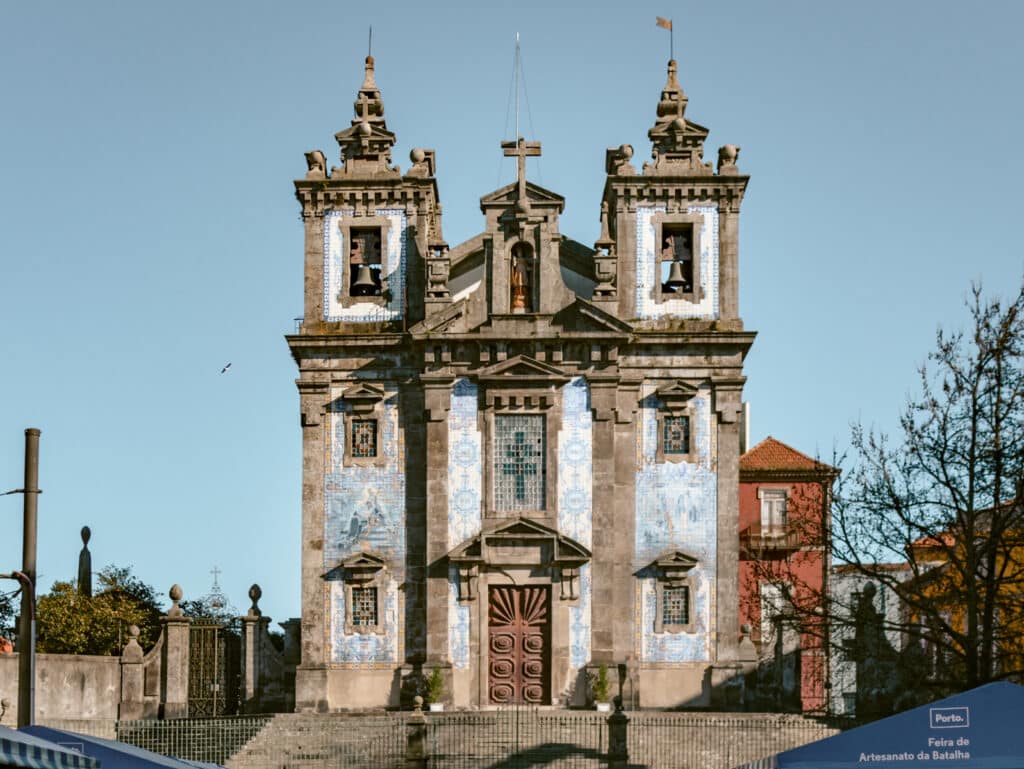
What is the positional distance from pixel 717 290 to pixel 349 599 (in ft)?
34.2

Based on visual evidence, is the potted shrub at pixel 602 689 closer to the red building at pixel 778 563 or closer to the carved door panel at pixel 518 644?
the carved door panel at pixel 518 644

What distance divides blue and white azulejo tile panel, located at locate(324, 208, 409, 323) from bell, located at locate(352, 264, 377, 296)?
0.89 ft

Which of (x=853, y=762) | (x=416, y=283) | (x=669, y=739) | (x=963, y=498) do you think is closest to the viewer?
(x=853, y=762)

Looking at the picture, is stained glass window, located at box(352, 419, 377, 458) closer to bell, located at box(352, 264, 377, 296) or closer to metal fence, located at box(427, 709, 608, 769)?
bell, located at box(352, 264, 377, 296)

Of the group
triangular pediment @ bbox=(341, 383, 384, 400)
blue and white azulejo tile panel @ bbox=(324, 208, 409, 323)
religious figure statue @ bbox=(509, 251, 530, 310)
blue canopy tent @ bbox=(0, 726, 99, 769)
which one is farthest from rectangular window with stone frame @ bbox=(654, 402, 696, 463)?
blue canopy tent @ bbox=(0, 726, 99, 769)

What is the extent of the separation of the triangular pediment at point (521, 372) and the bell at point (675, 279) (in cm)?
322

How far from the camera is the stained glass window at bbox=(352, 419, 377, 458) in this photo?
3819 centimetres

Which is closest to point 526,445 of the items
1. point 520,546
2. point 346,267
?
point 520,546

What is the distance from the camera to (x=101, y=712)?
→ 120 feet

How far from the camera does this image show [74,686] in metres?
36.1

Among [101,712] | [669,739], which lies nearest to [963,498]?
[669,739]

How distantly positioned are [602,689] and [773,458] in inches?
618

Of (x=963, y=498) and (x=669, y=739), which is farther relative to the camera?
(x=669, y=739)

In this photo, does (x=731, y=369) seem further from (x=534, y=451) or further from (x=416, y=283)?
(x=416, y=283)
